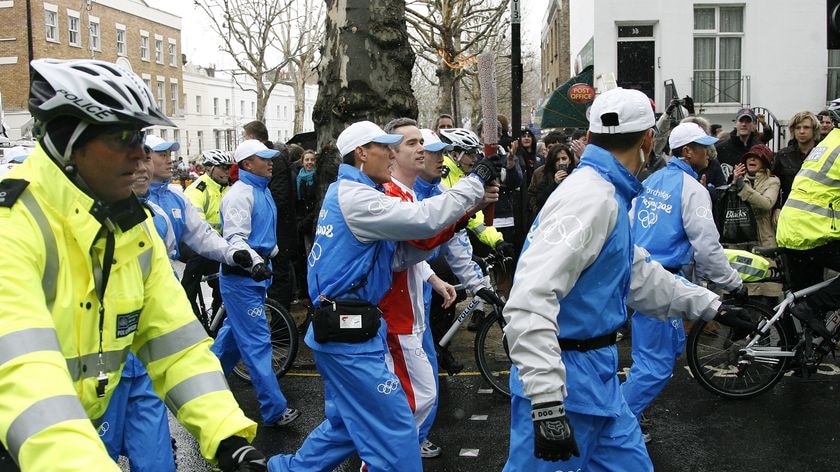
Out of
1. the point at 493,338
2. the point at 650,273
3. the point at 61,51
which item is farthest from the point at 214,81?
the point at 650,273

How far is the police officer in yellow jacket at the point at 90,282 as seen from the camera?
193 centimetres

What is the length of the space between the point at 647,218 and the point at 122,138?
444 centimetres

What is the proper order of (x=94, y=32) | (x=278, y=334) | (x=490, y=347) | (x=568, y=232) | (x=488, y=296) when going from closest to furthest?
(x=568, y=232) → (x=488, y=296) → (x=278, y=334) → (x=490, y=347) → (x=94, y=32)

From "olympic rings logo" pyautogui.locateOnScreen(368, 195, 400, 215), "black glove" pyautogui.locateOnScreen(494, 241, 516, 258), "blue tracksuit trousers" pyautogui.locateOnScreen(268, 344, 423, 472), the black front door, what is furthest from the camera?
the black front door

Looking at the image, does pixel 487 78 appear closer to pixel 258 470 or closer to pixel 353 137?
pixel 353 137

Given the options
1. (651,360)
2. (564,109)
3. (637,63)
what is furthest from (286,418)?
(564,109)

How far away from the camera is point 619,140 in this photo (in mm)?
3518

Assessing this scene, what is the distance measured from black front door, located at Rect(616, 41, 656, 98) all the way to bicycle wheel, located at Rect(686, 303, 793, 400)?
14620mm

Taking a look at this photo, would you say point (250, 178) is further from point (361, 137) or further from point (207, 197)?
point (361, 137)

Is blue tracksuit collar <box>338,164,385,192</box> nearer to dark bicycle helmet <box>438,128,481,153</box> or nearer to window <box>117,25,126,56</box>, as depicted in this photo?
dark bicycle helmet <box>438,128,481,153</box>

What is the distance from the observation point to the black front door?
20.6 metres

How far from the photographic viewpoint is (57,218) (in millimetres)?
2205

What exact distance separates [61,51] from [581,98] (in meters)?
33.8

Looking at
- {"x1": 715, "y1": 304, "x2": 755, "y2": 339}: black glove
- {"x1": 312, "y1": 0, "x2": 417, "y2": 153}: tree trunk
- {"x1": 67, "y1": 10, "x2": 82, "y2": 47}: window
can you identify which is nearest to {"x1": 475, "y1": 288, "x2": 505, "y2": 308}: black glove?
{"x1": 312, "y1": 0, "x2": 417, "y2": 153}: tree trunk
